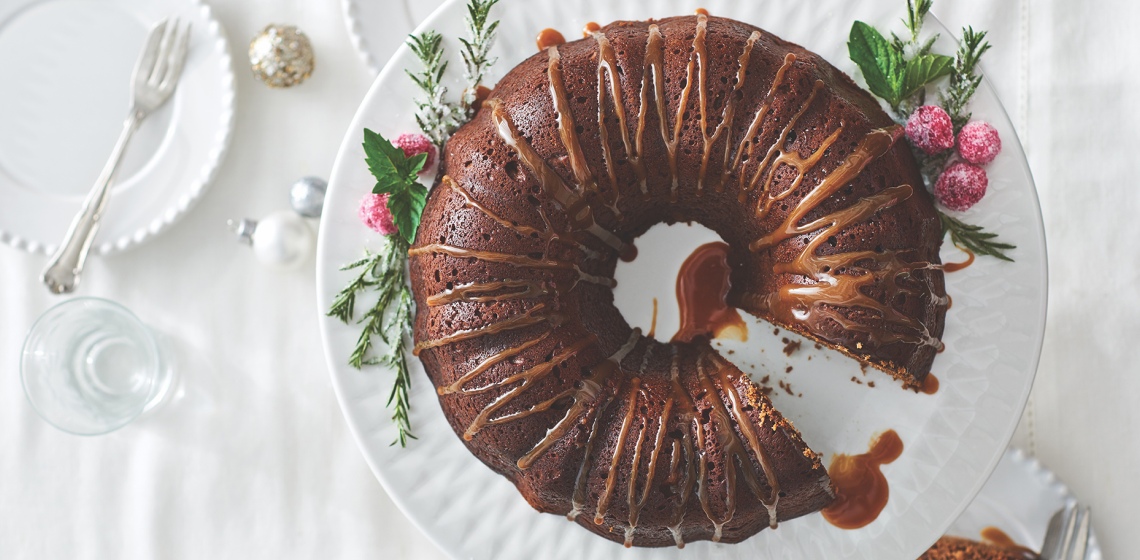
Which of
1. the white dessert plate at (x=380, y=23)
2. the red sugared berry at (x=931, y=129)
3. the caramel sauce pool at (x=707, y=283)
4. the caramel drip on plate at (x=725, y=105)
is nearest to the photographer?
the caramel drip on plate at (x=725, y=105)

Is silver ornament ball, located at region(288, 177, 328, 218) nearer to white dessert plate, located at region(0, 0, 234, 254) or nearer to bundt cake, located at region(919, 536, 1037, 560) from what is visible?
white dessert plate, located at region(0, 0, 234, 254)

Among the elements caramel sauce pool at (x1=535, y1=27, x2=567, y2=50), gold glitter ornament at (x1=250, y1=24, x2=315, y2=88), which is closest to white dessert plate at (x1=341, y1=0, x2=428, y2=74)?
gold glitter ornament at (x1=250, y1=24, x2=315, y2=88)

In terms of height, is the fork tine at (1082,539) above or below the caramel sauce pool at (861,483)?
below

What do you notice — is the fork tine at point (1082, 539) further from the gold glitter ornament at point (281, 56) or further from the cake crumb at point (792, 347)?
the gold glitter ornament at point (281, 56)

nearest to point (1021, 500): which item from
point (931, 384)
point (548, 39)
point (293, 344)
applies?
point (931, 384)

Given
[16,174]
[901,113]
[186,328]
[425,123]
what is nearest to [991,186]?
[901,113]

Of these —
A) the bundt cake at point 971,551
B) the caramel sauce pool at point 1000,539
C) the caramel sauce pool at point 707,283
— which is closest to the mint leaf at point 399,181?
the caramel sauce pool at point 707,283

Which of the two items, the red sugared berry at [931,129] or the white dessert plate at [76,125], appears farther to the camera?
the white dessert plate at [76,125]
